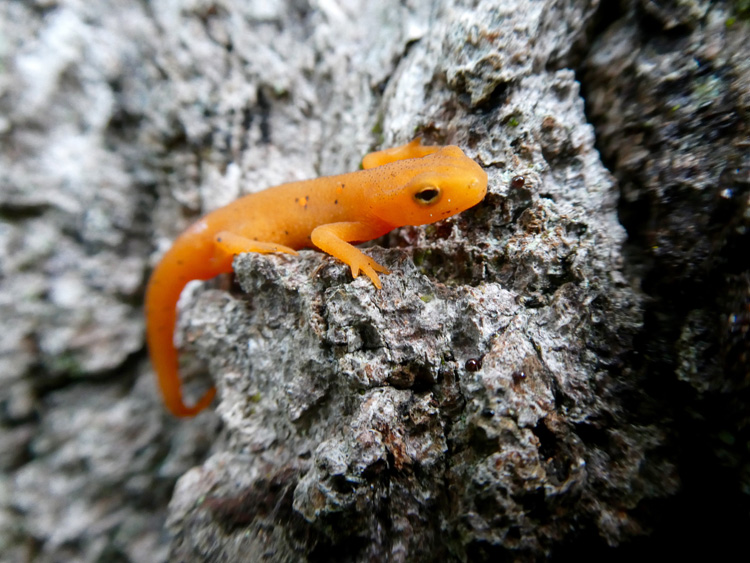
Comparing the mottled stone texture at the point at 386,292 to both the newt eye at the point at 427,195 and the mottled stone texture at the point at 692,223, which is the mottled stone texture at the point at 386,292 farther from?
the newt eye at the point at 427,195

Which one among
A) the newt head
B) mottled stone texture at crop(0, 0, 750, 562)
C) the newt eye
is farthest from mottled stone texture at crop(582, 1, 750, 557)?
the newt eye

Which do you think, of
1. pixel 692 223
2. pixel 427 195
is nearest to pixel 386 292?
pixel 427 195

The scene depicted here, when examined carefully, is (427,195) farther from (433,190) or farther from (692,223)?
(692,223)

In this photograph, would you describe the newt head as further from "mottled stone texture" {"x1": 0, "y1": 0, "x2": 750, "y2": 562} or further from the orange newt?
"mottled stone texture" {"x1": 0, "y1": 0, "x2": 750, "y2": 562}

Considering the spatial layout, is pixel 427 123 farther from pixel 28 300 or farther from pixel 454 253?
pixel 28 300

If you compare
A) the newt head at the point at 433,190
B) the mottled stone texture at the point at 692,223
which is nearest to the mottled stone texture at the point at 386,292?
the mottled stone texture at the point at 692,223

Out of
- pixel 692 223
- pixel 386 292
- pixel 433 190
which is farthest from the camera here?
pixel 433 190

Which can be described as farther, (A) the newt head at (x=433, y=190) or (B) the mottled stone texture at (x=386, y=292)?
(A) the newt head at (x=433, y=190)
